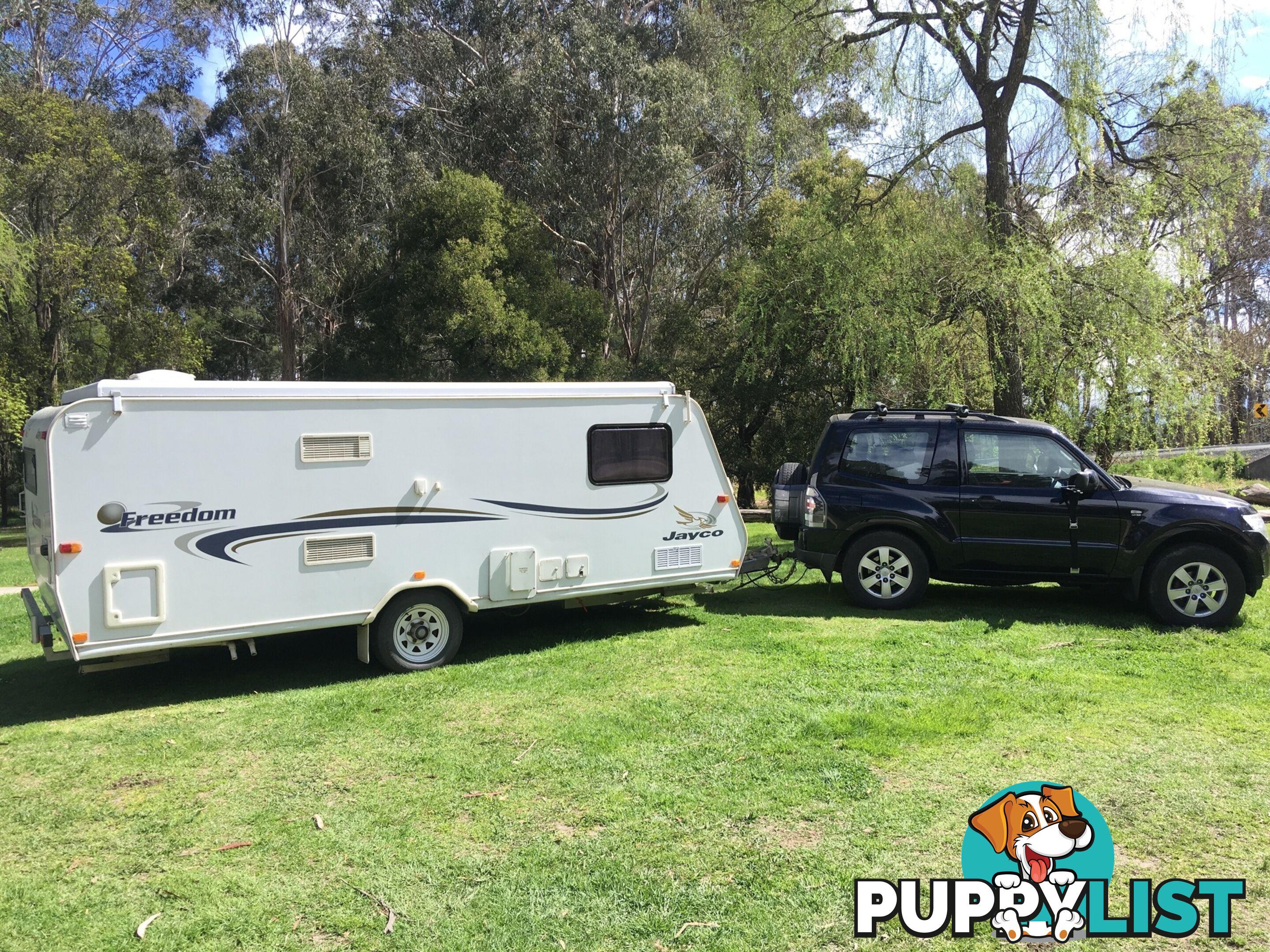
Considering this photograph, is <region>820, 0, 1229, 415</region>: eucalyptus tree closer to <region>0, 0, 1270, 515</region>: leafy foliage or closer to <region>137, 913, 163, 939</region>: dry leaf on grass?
<region>0, 0, 1270, 515</region>: leafy foliage

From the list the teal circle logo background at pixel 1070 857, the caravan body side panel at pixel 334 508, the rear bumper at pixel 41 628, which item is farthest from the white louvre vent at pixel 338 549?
the teal circle logo background at pixel 1070 857

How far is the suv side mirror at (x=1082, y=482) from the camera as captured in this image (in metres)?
8.16

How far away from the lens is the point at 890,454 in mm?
8914

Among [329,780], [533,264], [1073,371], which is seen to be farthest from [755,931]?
[533,264]

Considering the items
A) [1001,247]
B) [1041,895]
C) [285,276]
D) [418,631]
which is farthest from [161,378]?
[285,276]

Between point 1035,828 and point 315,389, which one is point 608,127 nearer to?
point 315,389

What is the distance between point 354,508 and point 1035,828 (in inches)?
200

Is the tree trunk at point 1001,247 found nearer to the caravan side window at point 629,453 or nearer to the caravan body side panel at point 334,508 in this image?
the caravan body side panel at point 334,508

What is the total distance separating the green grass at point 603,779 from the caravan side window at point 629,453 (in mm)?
1444

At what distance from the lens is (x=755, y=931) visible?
11.5 ft

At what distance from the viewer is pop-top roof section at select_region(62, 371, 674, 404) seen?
6.35m

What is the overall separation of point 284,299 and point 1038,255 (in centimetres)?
2207

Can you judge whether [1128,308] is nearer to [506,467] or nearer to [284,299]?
[506,467]

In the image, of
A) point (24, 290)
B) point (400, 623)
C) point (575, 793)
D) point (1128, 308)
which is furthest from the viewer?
point (24, 290)
